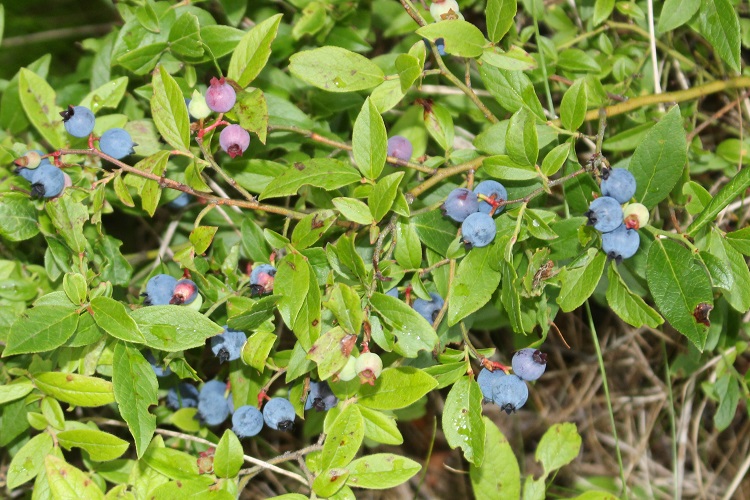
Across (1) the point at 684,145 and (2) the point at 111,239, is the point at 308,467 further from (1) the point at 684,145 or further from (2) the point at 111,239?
(1) the point at 684,145

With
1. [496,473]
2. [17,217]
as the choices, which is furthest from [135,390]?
[496,473]

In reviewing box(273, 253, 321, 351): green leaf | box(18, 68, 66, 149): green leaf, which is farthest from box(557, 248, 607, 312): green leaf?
box(18, 68, 66, 149): green leaf

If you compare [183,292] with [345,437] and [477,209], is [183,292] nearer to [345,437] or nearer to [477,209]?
[345,437]

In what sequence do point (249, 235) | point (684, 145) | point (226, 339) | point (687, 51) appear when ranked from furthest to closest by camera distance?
point (687, 51) < point (249, 235) < point (226, 339) < point (684, 145)

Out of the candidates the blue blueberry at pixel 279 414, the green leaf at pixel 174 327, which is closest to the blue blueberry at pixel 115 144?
the green leaf at pixel 174 327

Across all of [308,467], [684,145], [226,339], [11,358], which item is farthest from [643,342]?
[11,358]

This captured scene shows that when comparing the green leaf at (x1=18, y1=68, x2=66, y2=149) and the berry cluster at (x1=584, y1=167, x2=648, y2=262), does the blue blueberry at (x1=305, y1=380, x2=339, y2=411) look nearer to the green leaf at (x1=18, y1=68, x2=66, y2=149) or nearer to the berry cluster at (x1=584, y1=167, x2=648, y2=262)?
the berry cluster at (x1=584, y1=167, x2=648, y2=262)

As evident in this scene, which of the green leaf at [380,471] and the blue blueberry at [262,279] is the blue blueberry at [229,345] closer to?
the blue blueberry at [262,279]
